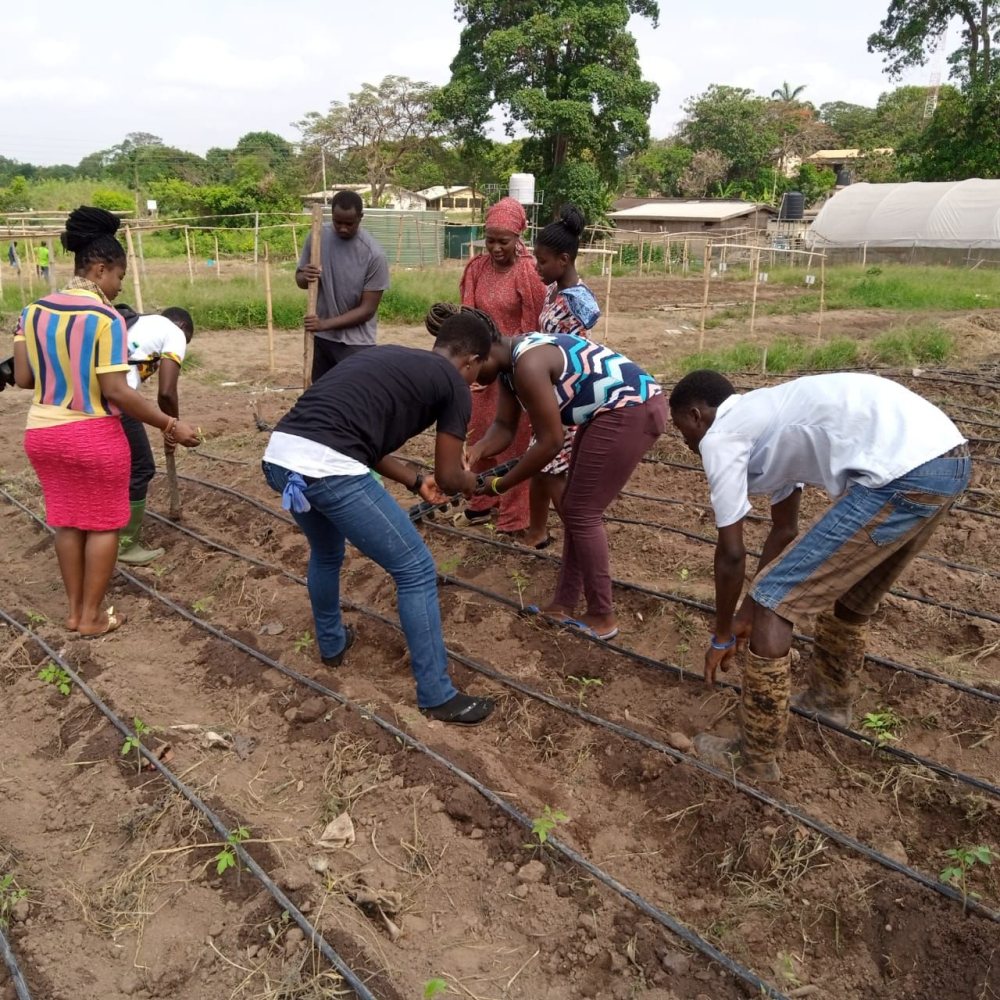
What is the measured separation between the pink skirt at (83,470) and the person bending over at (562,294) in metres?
1.72

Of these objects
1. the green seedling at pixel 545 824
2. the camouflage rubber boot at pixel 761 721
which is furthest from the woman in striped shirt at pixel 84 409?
the camouflage rubber boot at pixel 761 721

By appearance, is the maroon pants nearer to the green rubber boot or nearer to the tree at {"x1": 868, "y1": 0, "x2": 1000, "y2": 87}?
the green rubber boot

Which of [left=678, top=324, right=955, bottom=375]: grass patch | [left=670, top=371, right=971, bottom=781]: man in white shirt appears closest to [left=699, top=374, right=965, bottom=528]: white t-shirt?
[left=670, top=371, right=971, bottom=781]: man in white shirt

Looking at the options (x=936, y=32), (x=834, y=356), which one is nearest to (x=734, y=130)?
(x=936, y=32)

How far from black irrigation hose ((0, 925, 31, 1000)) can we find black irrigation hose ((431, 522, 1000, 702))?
2454 mm

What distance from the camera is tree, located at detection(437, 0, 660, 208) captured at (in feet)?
76.6

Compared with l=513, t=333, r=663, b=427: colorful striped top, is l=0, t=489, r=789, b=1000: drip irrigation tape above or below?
below

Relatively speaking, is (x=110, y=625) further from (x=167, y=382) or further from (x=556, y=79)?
(x=556, y=79)

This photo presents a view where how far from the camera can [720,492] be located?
7.34 ft

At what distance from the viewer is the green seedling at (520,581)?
3750 mm

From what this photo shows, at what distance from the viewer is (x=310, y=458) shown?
248 cm

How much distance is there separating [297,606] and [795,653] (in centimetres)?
202

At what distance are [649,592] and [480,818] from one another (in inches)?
59.5

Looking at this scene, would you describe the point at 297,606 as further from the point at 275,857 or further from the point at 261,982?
the point at 261,982
